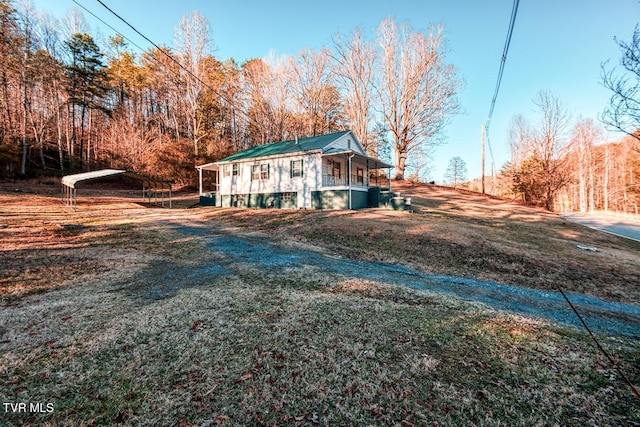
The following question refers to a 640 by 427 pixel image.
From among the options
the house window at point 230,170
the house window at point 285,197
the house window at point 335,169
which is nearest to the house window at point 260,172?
the house window at point 230,170

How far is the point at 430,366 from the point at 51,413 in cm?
358

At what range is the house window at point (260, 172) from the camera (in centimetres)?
1898

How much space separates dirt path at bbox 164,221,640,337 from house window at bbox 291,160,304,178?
29.0ft

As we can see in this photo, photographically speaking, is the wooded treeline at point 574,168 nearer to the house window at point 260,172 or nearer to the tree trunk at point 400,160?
the tree trunk at point 400,160

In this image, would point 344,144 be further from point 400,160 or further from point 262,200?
point 400,160

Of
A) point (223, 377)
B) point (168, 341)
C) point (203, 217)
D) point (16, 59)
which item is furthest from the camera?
point (16, 59)

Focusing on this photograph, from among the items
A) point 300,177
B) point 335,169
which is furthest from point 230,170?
point 335,169

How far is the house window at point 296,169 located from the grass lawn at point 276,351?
11091 mm

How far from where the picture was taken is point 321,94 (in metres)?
33.7

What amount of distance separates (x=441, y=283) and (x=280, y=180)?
1369 centimetres

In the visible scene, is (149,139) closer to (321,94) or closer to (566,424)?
(321,94)

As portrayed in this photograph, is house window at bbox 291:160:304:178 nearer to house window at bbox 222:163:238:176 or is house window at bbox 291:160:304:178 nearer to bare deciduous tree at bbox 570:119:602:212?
house window at bbox 222:163:238:176

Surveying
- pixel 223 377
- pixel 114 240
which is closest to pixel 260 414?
pixel 223 377

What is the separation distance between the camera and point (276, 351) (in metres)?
3.26
